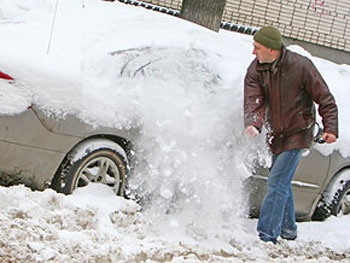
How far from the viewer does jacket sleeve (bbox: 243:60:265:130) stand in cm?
549

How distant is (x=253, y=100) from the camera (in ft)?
18.2

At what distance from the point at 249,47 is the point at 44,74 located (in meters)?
2.59

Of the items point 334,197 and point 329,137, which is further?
point 334,197

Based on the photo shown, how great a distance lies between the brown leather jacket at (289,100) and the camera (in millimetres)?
5445

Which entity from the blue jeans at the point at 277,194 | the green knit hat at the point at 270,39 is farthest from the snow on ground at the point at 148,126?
the green knit hat at the point at 270,39

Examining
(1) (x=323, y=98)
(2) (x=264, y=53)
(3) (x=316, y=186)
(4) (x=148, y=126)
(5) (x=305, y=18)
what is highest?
(5) (x=305, y=18)

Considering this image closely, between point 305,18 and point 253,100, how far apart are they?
9417 mm

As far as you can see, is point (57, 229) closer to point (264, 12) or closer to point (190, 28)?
point (190, 28)

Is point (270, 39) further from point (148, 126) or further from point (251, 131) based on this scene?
point (148, 126)

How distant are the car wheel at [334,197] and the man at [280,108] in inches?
41.4

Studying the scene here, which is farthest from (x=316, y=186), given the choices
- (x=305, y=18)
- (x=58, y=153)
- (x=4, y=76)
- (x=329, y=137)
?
(x=305, y=18)

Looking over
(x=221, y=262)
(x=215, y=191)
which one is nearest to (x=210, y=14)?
(x=215, y=191)

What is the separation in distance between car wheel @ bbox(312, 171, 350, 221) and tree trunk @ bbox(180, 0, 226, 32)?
333 cm

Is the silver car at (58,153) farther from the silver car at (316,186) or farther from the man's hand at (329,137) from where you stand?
the man's hand at (329,137)
